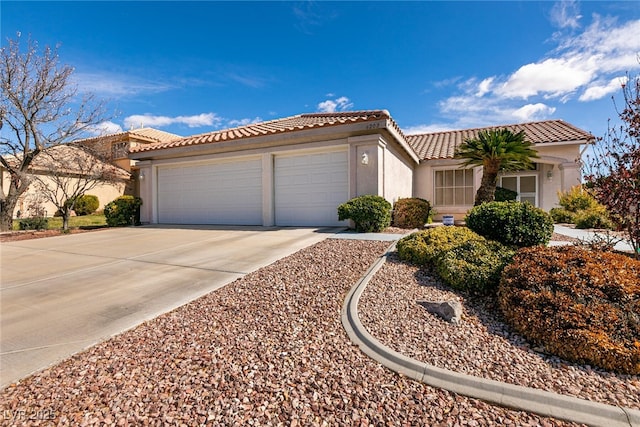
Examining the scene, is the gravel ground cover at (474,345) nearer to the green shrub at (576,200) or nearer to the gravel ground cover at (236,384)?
the gravel ground cover at (236,384)

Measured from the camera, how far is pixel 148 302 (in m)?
3.98

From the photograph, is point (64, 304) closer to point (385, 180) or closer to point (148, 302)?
point (148, 302)

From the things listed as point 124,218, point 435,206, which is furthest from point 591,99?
point 124,218

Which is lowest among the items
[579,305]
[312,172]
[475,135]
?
[579,305]

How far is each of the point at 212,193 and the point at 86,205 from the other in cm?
1197

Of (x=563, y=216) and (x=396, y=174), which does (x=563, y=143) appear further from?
(x=396, y=174)

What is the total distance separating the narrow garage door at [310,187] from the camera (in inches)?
386

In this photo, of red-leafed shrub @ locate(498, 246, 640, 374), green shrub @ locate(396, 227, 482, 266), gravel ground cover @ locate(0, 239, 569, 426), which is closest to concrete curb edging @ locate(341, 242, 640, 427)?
gravel ground cover @ locate(0, 239, 569, 426)

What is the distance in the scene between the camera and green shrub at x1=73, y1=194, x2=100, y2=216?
1802 centimetres

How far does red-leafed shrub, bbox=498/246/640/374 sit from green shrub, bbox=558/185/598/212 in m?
10.2

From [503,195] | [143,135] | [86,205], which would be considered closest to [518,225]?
[503,195]

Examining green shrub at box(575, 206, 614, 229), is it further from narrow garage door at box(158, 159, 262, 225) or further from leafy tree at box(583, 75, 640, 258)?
narrow garage door at box(158, 159, 262, 225)

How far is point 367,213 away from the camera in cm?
821

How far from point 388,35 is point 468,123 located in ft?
36.2
